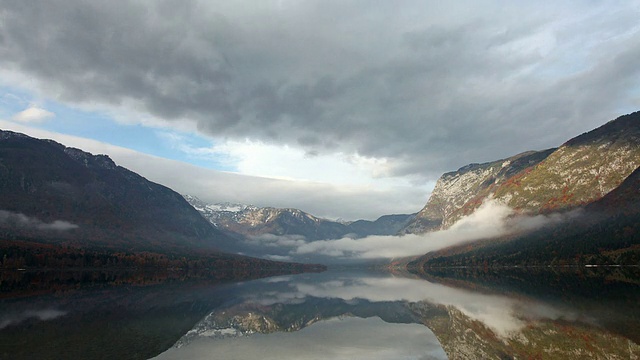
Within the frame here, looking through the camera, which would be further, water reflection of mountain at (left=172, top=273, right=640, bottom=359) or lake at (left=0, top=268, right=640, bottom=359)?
water reflection of mountain at (left=172, top=273, right=640, bottom=359)

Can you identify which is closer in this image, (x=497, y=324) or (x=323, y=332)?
(x=323, y=332)

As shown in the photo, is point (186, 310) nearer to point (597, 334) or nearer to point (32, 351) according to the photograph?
point (32, 351)

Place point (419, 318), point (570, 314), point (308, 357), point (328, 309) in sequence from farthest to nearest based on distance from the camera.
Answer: point (328, 309)
point (419, 318)
point (570, 314)
point (308, 357)

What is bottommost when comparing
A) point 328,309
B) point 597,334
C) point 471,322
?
point 328,309

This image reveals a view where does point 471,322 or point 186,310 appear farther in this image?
point 186,310

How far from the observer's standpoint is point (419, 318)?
186ft

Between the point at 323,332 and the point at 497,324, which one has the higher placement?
the point at 497,324

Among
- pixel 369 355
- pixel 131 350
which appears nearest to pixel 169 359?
pixel 131 350

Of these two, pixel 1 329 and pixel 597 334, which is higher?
pixel 597 334

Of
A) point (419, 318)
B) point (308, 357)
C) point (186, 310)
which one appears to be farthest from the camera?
point (186, 310)

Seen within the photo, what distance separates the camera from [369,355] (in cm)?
3222

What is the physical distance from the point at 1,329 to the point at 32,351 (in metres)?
12.6

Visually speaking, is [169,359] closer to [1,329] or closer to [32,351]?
[32,351]

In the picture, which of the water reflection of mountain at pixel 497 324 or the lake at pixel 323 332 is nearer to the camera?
the lake at pixel 323 332
